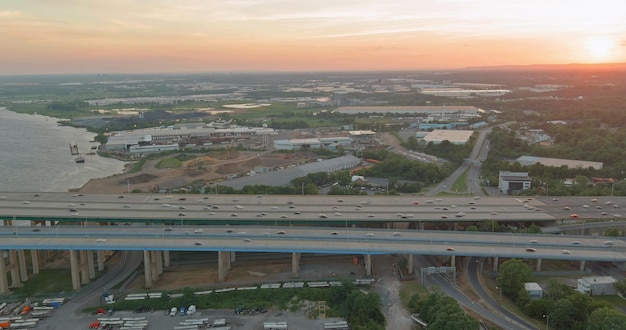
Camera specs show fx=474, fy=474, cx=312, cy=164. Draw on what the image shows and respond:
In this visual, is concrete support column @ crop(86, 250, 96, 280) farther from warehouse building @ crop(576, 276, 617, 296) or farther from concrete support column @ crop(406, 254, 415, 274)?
warehouse building @ crop(576, 276, 617, 296)

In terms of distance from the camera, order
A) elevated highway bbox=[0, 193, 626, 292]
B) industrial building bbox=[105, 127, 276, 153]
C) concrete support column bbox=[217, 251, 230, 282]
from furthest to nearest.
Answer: industrial building bbox=[105, 127, 276, 153], concrete support column bbox=[217, 251, 230, 282], elevated highway bbox=[0, 193, 626, 292]

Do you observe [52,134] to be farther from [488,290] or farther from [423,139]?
[488,290]

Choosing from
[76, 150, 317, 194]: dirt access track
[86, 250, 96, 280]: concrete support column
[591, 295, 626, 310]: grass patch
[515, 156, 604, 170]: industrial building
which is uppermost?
[515, 156, 604, 170]: industrial building

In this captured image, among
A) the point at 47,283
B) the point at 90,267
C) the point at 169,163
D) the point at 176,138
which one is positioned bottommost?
the point at 47,283

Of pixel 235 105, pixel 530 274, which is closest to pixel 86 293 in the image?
pixel 530 274

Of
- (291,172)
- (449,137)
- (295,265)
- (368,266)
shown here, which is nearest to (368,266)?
(368,266)

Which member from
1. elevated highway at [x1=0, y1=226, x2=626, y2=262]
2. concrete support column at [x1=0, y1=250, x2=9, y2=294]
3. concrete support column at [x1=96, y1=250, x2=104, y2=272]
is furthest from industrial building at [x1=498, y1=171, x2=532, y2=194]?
concrete support column at [x1=0, y1=250, x2=9, y2=294]

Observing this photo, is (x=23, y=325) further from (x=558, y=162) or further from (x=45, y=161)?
(x=558, y=162)
